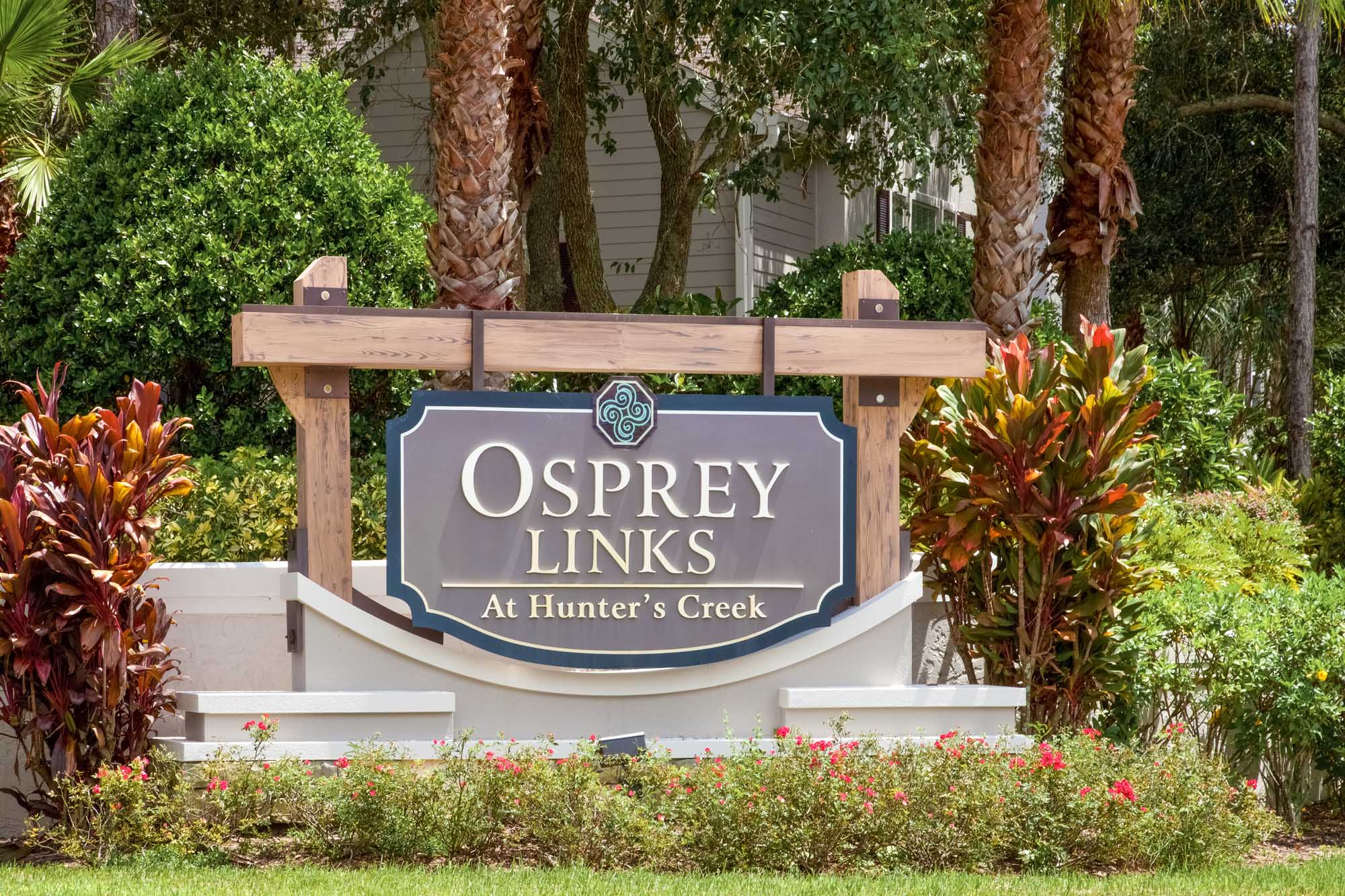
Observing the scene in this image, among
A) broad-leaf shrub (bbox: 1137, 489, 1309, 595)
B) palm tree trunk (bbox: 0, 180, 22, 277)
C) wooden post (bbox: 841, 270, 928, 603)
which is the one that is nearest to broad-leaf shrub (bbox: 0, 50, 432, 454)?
palm tree trunk (bbox: 0, 180, 22, 277)

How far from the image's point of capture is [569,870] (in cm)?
588

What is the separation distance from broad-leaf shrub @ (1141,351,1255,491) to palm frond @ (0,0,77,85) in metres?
8.78

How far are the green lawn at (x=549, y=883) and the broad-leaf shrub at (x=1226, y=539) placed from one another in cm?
224

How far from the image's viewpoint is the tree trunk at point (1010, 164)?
34.2ft

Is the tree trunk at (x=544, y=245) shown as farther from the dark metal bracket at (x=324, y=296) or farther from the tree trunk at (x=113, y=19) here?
the dark metal bracket at (x=324, y=296)

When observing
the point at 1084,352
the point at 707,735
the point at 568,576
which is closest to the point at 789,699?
the point at 707,735

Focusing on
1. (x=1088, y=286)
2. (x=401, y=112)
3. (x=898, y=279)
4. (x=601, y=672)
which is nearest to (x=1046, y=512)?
(x=601, y=672)

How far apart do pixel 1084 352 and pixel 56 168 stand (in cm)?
915

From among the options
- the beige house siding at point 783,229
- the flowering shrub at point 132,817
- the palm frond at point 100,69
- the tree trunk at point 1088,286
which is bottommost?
the flowering shrub at point 132,817

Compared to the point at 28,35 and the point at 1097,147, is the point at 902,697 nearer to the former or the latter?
the point at 1097,147

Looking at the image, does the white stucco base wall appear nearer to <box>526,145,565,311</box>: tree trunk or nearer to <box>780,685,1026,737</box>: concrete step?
<box>780,685,1026,737</box>: concrete step

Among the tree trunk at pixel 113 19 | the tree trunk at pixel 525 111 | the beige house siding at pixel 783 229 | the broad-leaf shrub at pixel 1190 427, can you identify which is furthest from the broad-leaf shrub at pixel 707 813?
the beige house siding at pixel 783 229

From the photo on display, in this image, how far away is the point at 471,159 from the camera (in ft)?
30.3

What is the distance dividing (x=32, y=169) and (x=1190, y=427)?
9.84 meters
